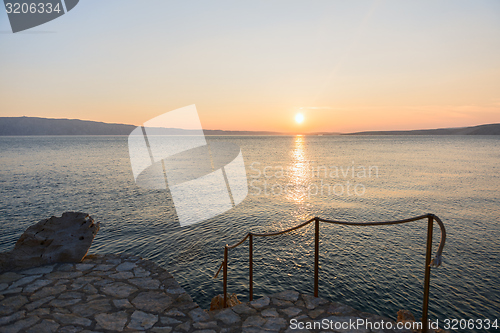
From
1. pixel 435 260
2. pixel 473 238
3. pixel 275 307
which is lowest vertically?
pixel 473 238

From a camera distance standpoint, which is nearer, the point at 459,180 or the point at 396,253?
the point at 396,253

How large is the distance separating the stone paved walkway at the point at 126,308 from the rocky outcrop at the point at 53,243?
0.35 meters

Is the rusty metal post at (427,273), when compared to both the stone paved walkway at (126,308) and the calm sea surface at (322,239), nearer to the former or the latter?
the stone paved walkway at (126,308)

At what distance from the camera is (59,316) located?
4051 millimetres

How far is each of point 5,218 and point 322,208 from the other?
17.8 m

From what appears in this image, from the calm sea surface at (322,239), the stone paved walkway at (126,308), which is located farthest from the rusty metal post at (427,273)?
the calm sea surface at (322,239)

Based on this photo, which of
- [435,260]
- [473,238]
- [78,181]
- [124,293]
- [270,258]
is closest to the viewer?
[435,260]

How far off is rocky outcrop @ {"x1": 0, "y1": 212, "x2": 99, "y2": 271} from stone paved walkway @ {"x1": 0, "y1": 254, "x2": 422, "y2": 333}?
0.35m

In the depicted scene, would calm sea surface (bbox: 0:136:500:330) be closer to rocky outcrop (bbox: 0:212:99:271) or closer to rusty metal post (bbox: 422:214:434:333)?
rocky outcrop (bbox: 0:212:99:271)

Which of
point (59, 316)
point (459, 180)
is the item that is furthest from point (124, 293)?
point (459, 180)

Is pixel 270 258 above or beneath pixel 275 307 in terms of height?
beneath

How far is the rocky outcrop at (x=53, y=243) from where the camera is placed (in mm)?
5707

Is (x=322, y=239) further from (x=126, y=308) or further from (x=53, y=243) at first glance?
(x=53, y=243)

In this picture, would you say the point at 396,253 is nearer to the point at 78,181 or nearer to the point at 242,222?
the point at 242,222
